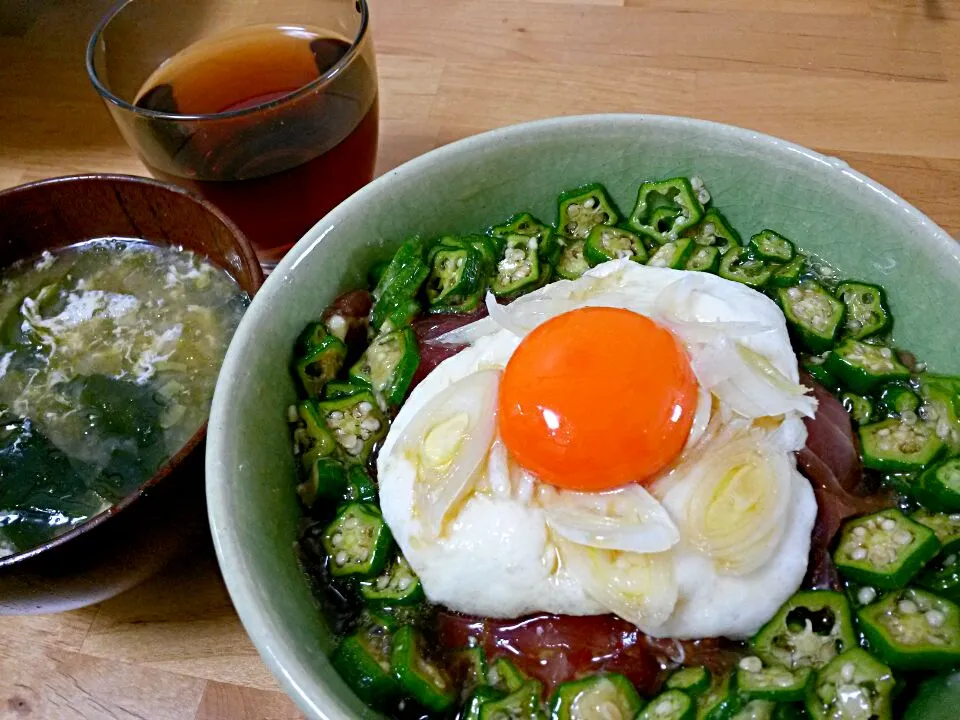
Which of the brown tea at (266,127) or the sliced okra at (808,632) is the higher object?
the brown tea at (266,127)

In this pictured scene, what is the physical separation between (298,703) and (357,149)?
1.76m

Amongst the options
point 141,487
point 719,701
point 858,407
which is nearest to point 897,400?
point 858,407

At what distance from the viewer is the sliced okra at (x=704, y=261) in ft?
7.46

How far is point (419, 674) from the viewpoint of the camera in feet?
5.50

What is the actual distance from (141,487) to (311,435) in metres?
0.45

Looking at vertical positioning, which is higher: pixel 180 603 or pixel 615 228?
pixel 615 228

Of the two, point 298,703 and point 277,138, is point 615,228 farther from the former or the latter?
point 298,703

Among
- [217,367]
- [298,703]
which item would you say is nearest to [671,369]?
[298,703]

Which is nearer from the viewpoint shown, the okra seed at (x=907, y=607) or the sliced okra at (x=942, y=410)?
the okra seed at (x=907, y=607)

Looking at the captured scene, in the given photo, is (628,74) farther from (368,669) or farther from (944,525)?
(368,669)

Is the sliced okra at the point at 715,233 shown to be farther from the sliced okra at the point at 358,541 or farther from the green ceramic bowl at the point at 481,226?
the sliced okra at the point at 358,541

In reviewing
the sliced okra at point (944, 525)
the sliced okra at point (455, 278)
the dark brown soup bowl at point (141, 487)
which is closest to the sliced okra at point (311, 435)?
the dark brown soup bowl at point (141, 487)

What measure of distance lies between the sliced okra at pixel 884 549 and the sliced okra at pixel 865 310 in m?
0.55

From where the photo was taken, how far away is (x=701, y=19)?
11.8ft
